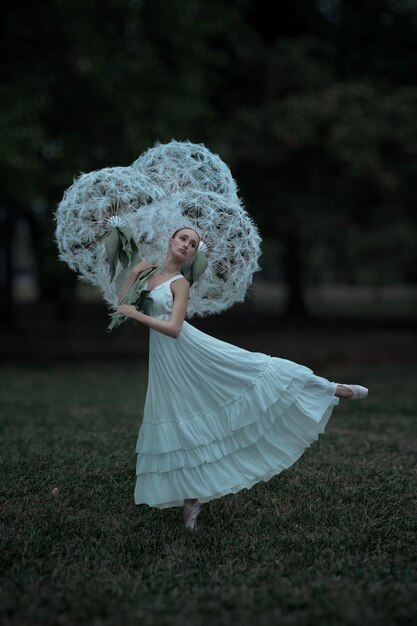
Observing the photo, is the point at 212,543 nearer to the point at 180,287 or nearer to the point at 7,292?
the point at 180,287

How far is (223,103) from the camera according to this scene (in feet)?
50.7

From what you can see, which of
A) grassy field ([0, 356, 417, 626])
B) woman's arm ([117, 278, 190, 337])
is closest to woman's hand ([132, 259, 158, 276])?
woman's arm ([117, 278, 190, 337])

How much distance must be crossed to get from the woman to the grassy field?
0.38 m

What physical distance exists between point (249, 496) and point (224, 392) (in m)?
1.17

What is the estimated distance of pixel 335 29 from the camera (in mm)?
16578

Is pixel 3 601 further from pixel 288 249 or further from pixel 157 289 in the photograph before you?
pixel 288 249

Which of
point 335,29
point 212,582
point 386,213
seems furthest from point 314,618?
point 386,213

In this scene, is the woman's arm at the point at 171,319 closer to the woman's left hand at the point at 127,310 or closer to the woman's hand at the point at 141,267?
the woman's left hand at the point at 127,310

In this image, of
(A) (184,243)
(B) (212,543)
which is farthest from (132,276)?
(B) (212,543)

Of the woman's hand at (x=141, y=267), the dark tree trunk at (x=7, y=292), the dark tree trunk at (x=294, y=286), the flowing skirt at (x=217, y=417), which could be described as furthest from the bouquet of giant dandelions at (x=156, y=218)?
the dark tree trunk at (x=294, y=286)

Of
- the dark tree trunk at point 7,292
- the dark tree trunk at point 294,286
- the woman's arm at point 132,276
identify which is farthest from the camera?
the dark tree trunk at point 294,286

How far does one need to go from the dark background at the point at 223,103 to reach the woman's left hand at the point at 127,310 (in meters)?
6.68

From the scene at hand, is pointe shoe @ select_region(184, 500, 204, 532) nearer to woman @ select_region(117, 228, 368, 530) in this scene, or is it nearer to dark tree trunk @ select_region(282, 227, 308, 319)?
woman @ select_region(117, 228, 368, 530)

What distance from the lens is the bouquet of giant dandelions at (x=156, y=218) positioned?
464 centimetres
